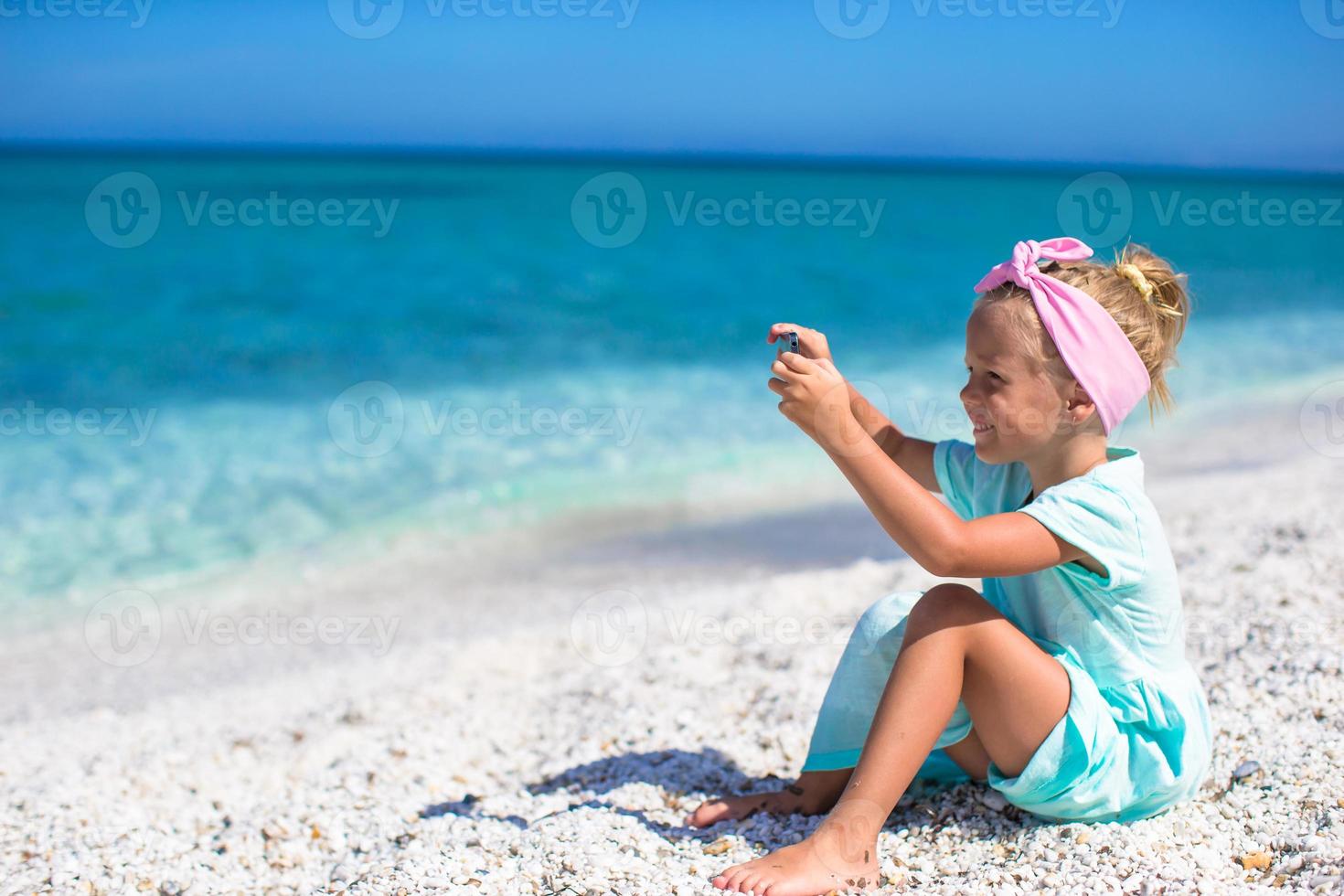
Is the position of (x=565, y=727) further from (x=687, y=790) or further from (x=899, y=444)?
(x=899, y=444)

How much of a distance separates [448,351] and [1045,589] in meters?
11.3

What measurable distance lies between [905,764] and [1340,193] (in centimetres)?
6118

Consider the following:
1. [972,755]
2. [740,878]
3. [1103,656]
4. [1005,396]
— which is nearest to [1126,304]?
[1005,396]

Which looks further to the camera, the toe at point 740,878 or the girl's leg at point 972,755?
the girl's leg at point 972,755

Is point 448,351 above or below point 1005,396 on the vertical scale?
above

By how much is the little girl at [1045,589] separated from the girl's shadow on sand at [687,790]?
21 centimetres

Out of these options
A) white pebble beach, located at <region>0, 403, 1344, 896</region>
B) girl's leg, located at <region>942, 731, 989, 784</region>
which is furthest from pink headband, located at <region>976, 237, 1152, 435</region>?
white pebble beach, located at <region>0, 403, 1344, 896</region>

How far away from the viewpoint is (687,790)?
2941mm

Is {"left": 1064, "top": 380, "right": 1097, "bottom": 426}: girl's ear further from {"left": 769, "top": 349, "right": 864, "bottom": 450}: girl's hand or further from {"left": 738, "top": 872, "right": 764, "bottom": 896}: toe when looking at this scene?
{"left": 738, "top": 872, "right": 764, "bottom": 896}: toe

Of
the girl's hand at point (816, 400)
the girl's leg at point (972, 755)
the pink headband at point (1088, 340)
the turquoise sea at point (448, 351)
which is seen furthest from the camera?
the turquoise sea at point (448, 351)

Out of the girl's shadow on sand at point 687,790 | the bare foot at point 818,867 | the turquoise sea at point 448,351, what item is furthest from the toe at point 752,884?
the turquoise sea at point 448,351

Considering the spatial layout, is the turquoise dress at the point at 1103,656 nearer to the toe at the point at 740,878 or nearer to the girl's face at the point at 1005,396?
the girl's face at the point at 1005,396

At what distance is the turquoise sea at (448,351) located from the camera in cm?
711

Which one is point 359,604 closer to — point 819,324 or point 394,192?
point 819,324
